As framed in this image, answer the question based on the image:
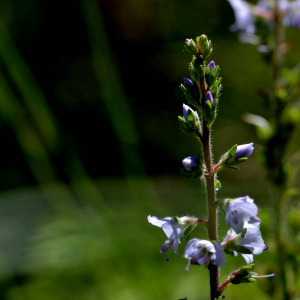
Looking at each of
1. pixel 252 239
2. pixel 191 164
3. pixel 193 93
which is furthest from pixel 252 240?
pixel 193 93

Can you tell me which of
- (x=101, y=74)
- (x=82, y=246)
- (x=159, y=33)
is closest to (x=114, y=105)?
(x=101, y=74)

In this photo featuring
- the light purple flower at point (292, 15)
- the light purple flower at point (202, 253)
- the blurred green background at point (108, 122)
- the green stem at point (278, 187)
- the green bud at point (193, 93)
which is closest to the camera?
the light purple flower at point (202, 253)

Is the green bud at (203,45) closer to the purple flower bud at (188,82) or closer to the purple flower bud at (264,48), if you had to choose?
the purple flower bud at (188,82)

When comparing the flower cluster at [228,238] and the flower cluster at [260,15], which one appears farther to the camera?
the flower cluster at [260,15]

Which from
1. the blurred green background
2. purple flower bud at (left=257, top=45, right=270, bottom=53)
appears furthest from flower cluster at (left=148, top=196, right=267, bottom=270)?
the blurred green background

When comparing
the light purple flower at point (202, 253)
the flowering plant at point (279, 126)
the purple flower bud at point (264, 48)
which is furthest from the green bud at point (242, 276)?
the purple flower bud at point (264, 48)

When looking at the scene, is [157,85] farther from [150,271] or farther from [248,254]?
[248,254]

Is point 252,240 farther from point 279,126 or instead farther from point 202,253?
point 279,126
